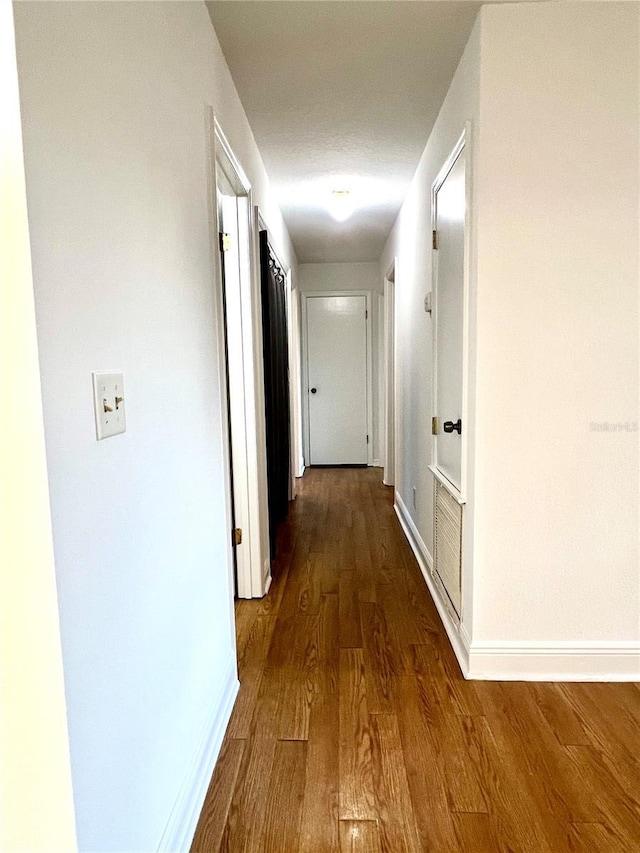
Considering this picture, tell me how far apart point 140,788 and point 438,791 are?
0.84 meters

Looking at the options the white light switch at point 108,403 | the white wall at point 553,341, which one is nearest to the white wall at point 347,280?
the white wall at point 553,341

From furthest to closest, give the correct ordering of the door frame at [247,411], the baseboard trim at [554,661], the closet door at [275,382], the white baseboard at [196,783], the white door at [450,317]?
1. the closet door at [275,382]
2. the door frame at [247,411]
3. the white door at [450,317]
4. the baseboard trim at [554,661]
5. the white baseboard at [196,783]

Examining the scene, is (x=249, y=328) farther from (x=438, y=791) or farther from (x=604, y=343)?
(x=438, y=791)

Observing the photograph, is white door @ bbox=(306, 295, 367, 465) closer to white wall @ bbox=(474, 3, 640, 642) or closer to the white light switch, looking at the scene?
white wall @ bbox=(474, 3, 640, 642)

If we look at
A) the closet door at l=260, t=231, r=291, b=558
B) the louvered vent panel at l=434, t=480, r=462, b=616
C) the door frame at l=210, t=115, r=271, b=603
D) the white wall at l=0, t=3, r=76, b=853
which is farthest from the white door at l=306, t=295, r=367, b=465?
the white wall at l=0, t=3, r=76, b=853

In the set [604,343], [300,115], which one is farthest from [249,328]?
[604,343]

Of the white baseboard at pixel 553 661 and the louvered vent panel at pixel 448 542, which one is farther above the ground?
the louvered vent panel at pixel 448 542

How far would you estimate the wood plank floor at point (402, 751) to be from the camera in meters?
1.30

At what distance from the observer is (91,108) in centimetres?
86

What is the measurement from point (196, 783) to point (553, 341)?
1.77 metres

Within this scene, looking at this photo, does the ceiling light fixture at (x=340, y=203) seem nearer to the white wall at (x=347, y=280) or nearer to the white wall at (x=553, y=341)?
the white wall at (x=553, y=341)

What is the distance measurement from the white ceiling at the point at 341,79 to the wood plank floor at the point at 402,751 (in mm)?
2349

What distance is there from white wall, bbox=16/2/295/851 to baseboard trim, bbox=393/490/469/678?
949mm

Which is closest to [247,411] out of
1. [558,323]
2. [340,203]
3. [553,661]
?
[558,323]
